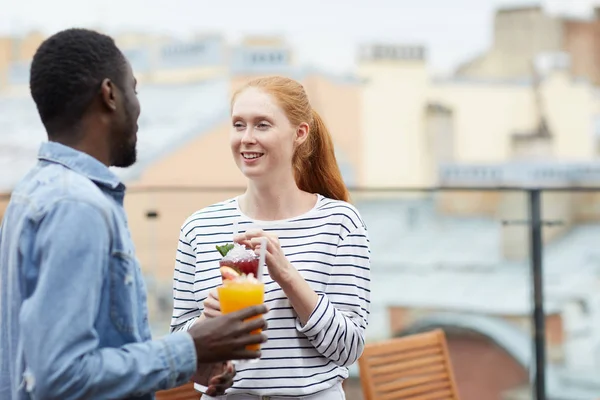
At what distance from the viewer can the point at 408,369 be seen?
2314 millimetres

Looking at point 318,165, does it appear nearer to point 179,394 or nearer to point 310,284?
point 310,284

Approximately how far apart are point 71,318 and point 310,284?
0.59 meters

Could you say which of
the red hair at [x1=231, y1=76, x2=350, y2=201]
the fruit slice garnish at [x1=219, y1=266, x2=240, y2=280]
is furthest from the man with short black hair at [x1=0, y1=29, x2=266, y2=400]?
the red hair at [x1=231, y1=76, x2=350, y2=201]

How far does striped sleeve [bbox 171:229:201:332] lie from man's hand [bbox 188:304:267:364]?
44cm

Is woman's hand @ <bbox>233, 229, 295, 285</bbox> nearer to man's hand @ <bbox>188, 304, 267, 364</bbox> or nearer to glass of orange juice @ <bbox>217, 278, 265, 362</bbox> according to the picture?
glass of orange juice @ <bbox>217, 278, 265, 362</bbox>

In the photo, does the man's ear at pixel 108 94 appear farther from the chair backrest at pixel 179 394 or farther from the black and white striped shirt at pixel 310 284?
the chair backrest at pixel 179 394

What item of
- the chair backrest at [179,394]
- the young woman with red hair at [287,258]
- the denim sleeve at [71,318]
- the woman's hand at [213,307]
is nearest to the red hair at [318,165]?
the young woman with red hair at [287,258]

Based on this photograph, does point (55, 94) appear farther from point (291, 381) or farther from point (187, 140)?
point (187, 140)

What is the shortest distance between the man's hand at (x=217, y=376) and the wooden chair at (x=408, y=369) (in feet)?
2.91

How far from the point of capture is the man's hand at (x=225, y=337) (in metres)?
1.06

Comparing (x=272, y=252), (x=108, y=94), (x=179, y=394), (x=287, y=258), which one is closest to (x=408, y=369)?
A: (x=179, y=394)

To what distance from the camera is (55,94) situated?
1.02 metres

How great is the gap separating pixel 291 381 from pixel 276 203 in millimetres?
293

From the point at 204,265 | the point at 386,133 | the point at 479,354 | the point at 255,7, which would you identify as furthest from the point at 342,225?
the point at 386,133
